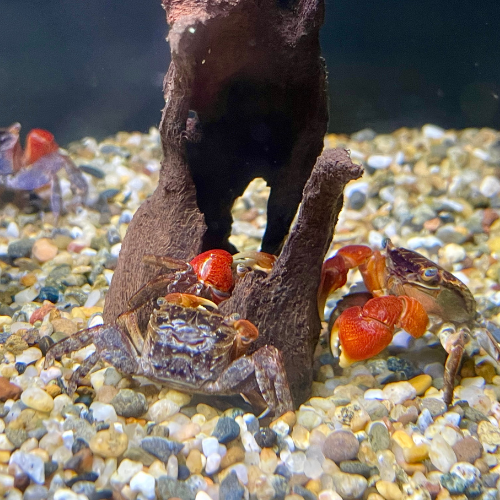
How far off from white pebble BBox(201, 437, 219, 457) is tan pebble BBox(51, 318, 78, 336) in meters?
1.49

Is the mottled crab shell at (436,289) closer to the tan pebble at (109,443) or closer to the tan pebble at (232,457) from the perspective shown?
the tan pebble at (232,457)

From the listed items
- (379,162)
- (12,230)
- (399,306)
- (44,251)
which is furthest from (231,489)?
(379,162)

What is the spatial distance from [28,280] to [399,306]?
318cm

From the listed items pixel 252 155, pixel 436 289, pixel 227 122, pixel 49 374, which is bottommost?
pixel 49 374

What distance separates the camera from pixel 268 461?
7.54 feet

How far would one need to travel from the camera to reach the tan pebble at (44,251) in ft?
14.7

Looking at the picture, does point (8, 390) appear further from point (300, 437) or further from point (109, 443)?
point (300, 437)

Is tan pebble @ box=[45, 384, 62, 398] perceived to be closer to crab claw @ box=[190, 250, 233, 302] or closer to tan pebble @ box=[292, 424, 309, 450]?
crab claw @ box=[190, 250, 233, 302]

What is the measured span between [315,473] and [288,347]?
72 cm

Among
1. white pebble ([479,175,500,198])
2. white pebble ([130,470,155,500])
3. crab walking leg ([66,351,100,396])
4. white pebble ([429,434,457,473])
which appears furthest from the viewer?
white pebble ([479,175,500,198])

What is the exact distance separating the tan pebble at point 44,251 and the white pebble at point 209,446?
9.61 ft

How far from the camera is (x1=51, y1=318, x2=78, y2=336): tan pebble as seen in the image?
3305 millimetres

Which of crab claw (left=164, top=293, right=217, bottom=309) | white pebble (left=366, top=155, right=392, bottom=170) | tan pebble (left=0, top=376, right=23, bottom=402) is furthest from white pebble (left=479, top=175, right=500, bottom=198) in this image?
tan pebble (left=0, top=376, right=23, bottom=402)

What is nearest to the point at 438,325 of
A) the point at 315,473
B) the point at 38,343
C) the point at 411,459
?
the point at 411,459
